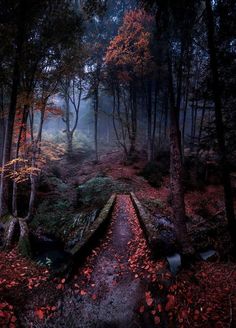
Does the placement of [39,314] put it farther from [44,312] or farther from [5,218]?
[5,218]

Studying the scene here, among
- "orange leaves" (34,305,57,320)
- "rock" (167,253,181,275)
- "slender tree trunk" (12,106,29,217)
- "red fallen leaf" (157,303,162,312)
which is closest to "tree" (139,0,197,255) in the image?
"rock" (167,253,181,275)

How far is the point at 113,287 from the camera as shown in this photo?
22.2 ft

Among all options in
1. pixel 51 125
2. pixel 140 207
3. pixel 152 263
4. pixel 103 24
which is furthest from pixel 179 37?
pixel 51 125

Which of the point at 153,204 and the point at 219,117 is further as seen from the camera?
the point at 153,204

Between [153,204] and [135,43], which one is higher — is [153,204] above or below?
below

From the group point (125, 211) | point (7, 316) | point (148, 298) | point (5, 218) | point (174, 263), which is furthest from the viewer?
point (125, 211)

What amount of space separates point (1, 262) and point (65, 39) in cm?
1114

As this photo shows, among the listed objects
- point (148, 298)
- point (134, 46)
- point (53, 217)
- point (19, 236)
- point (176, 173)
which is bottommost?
point (148, 298)

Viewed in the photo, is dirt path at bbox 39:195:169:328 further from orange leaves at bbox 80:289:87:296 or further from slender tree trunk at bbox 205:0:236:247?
slender tree trunk at bbox 205:0:236:247

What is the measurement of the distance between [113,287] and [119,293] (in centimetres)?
30

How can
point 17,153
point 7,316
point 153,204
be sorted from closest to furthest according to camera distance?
point 7,316
point 17,153
point 153,204

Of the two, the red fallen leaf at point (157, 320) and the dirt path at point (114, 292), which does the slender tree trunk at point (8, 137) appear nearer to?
the dirt path at point (114, 292)

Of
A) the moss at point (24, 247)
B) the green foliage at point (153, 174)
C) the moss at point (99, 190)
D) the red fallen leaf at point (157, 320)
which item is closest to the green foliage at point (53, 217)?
the moss at point (99, 190)

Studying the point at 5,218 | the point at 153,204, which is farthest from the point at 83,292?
the point at 153,204
